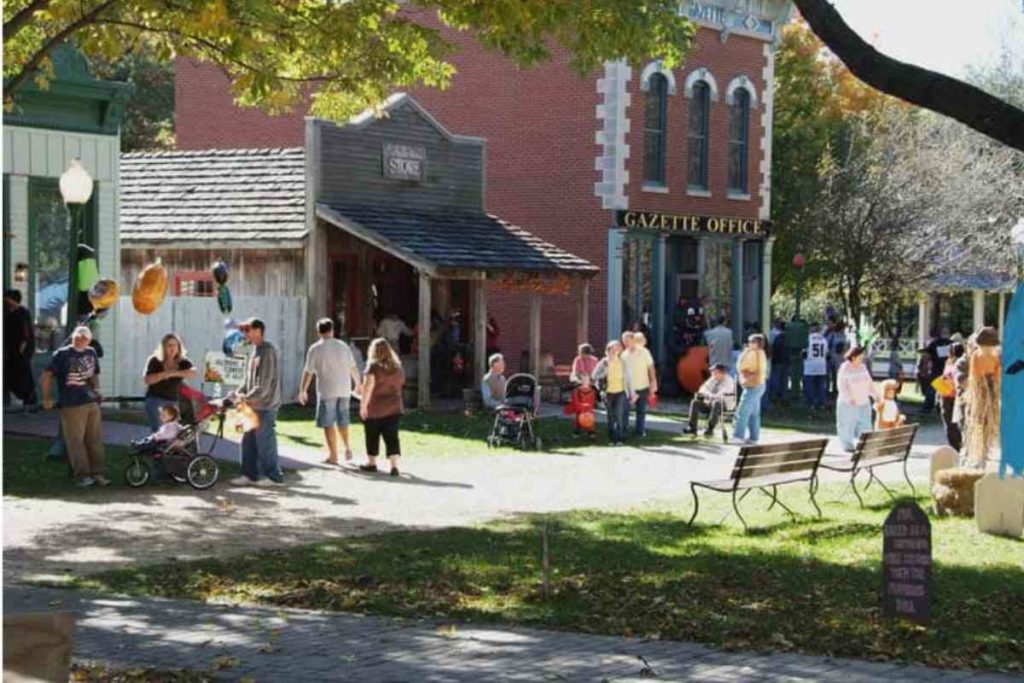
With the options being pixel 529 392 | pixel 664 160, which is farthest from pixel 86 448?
pixel 664 160

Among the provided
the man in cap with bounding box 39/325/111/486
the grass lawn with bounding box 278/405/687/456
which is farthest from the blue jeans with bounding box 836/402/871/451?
the man in cap with bounding box 39/325/111/486

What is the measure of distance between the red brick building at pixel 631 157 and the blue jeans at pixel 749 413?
10.2 meters

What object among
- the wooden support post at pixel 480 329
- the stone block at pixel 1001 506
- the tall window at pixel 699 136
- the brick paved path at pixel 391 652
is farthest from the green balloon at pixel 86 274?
the tall window at pixel 699 136

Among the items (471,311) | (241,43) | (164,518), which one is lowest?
(164,518)

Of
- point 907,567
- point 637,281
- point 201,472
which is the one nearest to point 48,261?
point 201,472

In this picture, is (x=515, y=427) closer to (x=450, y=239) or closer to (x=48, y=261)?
(x=450, y=239)

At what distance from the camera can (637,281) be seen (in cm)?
3556

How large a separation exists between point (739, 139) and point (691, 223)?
3.18 meters

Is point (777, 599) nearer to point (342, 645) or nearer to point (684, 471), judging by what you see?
point (342, 645)

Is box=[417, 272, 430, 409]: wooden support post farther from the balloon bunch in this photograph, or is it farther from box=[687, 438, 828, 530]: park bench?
box=[687, 438, 828, 530]: park bench

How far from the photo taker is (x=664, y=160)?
3606cm

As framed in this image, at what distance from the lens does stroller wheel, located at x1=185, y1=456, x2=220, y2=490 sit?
56.4ft

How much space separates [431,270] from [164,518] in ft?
42.3

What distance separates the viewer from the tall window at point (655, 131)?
35750 mm
